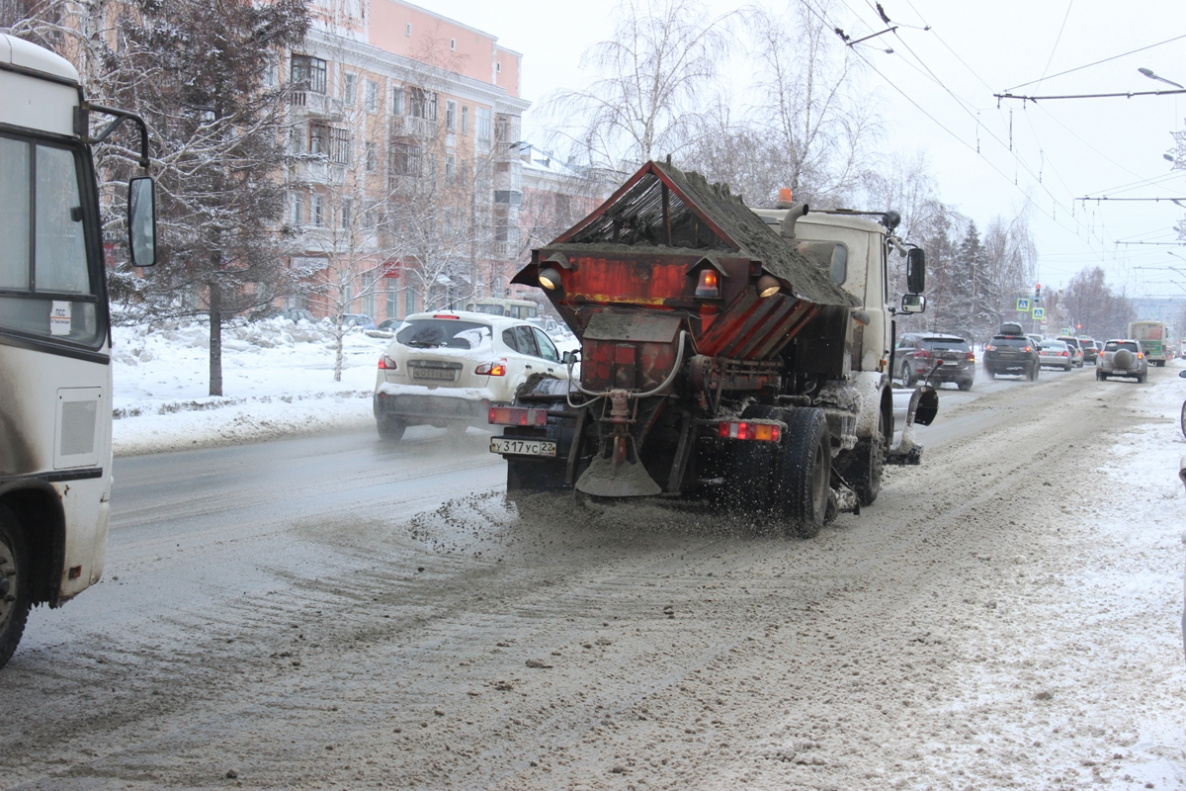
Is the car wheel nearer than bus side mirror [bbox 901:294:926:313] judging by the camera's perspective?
No

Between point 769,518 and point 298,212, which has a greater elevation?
point 298,212

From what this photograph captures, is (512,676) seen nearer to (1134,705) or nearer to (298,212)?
(1134,705)

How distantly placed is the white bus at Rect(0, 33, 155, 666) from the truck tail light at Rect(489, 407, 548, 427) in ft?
12.5

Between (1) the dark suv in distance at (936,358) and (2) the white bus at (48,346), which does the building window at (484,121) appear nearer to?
(1) the dark suv in distance at (936,358)

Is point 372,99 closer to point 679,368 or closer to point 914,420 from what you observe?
point 914,420

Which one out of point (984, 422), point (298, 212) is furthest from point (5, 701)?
point (298, 212)

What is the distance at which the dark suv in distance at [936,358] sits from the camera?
30.2 meters

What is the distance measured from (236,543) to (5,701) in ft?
10.4

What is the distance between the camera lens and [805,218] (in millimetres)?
10664

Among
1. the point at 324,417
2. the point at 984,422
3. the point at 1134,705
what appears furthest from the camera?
the point at 984,422

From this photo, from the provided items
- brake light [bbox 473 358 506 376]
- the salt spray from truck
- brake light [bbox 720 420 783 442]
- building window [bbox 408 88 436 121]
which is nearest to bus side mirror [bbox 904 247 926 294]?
the salt spray from truck

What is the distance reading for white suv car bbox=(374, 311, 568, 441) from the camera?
533 inches

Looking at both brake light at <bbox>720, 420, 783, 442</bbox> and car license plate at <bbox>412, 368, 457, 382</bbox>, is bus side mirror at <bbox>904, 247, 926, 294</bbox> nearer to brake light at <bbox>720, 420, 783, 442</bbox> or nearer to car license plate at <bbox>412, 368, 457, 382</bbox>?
brake light at <bbox>720, 420, 783, 442</bbox>

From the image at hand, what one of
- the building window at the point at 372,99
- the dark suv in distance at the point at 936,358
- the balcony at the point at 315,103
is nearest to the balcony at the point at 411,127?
the building window at the point at 372,99
